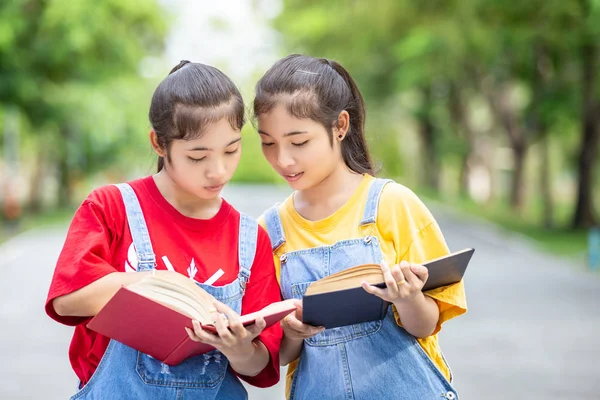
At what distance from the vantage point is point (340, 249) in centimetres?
259

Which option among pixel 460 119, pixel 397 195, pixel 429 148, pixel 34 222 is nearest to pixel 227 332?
pixel 397 195

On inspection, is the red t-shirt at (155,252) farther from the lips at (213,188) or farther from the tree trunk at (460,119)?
the tree trunk at (460,119)

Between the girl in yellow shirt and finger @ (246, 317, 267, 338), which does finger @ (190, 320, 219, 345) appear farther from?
the girl in yellow shirt

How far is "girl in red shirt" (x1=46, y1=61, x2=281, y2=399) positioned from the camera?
7.54ft

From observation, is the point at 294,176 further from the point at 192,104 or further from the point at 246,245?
the point at 192,104

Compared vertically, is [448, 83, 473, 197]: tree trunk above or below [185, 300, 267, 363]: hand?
below

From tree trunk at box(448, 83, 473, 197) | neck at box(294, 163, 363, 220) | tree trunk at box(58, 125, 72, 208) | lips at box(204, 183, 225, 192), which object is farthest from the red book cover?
tree trunk at box(58, 125, 72, 208)

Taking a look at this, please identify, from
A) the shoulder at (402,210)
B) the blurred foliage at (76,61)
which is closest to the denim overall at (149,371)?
the shoulder at (402,210)

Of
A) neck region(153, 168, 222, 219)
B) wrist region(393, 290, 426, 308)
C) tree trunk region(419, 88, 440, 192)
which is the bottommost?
tree trunk region(419, 88, 440, 192)

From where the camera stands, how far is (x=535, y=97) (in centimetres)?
1861

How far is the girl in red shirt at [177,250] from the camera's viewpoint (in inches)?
90.4

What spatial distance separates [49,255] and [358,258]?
1351 centimetres

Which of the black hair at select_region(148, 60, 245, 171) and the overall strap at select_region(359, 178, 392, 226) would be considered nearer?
the black hair at select_region(148, 60, 245, 171)

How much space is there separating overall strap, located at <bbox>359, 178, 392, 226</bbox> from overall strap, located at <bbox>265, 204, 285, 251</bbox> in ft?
0.83
